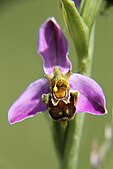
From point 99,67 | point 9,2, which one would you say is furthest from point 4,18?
point 99,67

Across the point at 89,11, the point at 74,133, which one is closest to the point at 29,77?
the point at 74,133

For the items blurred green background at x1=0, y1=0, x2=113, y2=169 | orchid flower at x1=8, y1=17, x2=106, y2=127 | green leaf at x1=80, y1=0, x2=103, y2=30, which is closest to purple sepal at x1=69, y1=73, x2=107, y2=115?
orchid flower at x1=8, y1=17, x2=106, y2=127

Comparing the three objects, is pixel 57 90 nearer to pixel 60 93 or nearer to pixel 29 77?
pixel 60 93

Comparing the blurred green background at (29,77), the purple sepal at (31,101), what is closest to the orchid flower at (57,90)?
the purple sepal at (31,101)

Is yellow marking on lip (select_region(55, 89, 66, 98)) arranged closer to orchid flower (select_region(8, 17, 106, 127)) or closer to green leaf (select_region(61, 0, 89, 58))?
orchid flower (select_region(8, 17, 106, 127))

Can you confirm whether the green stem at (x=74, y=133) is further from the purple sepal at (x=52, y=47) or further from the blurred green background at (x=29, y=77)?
the blurred green background at (x=29, y=77)

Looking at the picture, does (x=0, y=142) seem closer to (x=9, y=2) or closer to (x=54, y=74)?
(x=9, y=2)
